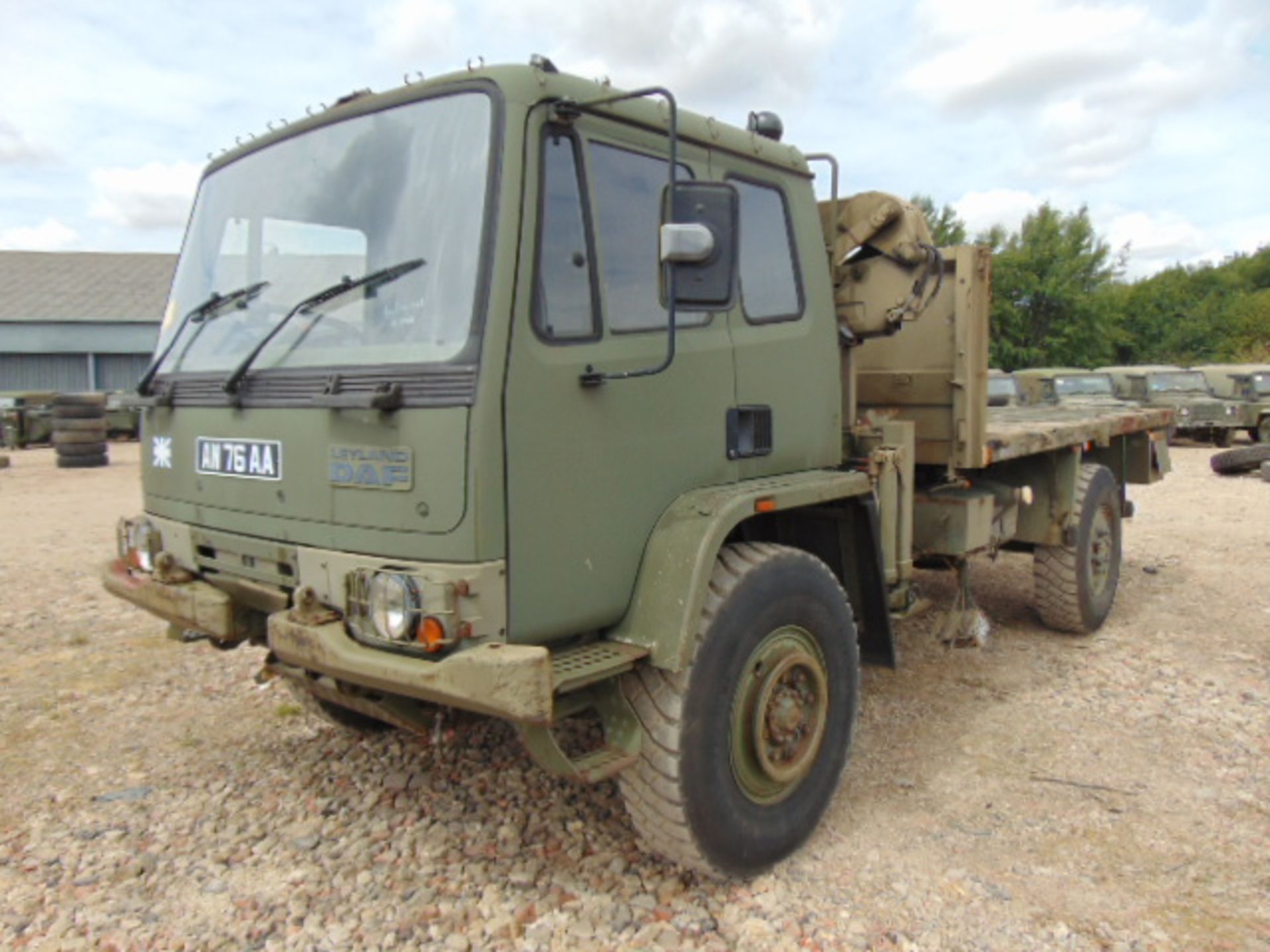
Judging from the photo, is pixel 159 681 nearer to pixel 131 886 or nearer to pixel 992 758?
pixel 131 886

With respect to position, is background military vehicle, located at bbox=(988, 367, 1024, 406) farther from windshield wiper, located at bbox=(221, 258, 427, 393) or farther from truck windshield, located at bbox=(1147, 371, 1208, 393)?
windshield wiper, located at bbox=(221, 258, 427, 393)

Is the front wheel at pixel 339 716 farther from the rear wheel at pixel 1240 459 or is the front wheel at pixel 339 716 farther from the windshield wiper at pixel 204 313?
the rear wheel at pixel 1240 459

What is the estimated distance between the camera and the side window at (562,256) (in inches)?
114

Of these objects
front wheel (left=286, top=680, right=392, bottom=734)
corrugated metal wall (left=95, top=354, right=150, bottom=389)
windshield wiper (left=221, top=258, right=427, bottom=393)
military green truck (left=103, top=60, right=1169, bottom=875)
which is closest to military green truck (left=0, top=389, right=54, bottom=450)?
corrugated metal wall (left=95, top=354, right=150, bottom=389)

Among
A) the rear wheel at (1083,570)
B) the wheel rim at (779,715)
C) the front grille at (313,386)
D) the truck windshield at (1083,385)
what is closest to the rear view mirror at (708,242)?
the front grille at (313,386)

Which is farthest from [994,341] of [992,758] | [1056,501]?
[992,758]

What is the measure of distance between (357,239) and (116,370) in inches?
1446

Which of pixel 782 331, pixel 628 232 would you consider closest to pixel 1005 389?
pixel 782 331

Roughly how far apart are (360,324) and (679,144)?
1.24 metres

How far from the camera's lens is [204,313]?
12.0ft

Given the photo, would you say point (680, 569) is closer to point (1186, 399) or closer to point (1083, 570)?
point (1083, 570)

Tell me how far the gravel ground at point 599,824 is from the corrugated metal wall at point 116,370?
1286 inches

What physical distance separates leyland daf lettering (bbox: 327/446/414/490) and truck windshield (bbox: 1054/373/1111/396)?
19.5 m

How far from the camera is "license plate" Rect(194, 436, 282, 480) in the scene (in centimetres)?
322
